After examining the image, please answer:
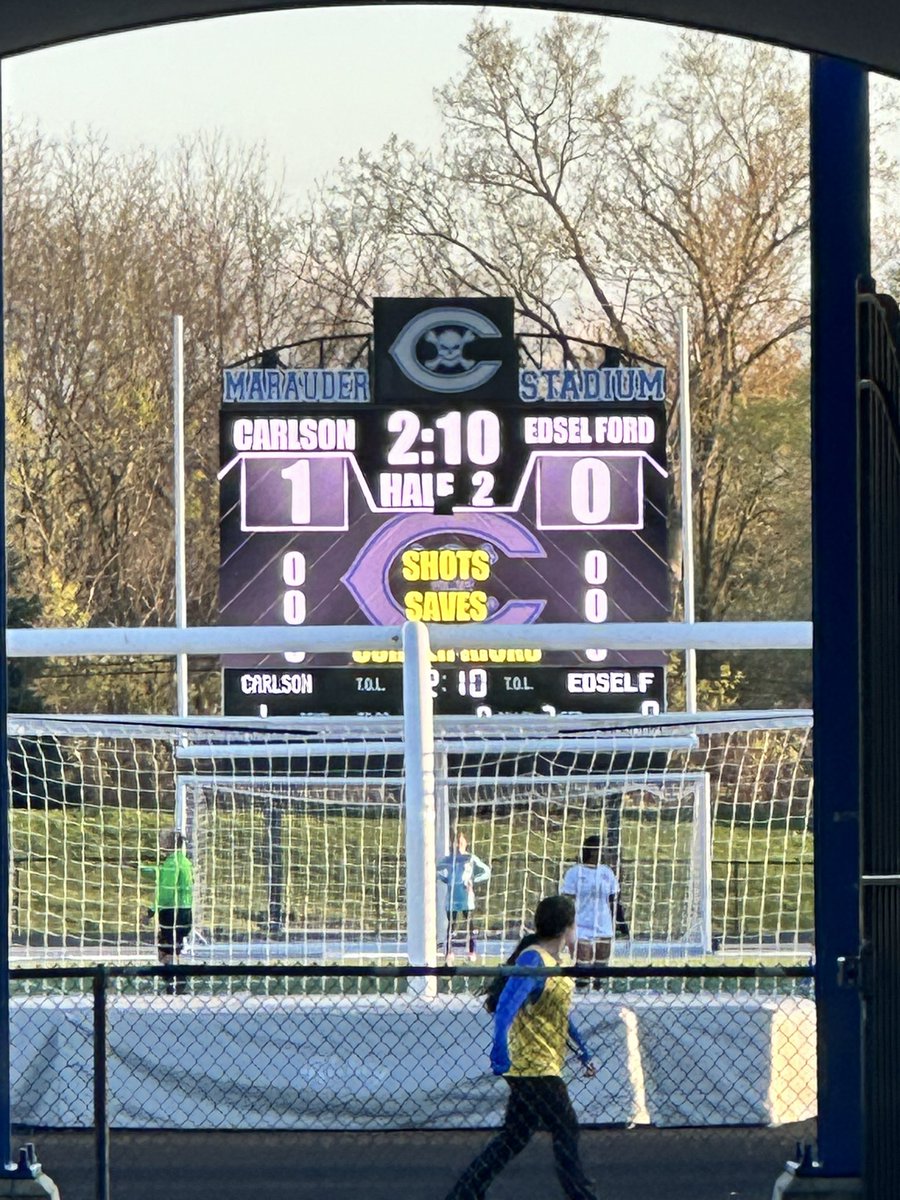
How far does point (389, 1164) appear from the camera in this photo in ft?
31.5

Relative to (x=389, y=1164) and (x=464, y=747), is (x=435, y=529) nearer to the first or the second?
(x=464, y=747)

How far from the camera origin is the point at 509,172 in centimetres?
3481

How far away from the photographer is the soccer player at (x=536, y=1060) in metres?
7.55

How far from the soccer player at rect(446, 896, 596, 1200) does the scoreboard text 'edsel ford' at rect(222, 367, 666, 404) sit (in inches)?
309

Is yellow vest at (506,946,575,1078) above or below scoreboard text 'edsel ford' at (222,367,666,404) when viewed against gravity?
below

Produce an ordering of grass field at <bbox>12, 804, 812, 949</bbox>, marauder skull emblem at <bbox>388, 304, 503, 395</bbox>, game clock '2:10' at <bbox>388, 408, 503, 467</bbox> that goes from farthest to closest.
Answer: grass field at <bbox>12, 804, 812, 949</bbox>, marauder skull emblem at <bbox>388, 304, 503, 395</bbox>, game clock '2:10' at <bbox>388, 408, 503, 467</bbox>

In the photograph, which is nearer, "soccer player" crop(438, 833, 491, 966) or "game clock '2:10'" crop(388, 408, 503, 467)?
"soccer player" crop(438, 833, 491, 966)

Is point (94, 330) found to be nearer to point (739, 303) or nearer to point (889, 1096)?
point (739, 303)

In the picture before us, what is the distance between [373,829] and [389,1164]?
16.0 m

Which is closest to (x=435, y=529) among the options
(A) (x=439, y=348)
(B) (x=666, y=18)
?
(A) (x=439, y=348)

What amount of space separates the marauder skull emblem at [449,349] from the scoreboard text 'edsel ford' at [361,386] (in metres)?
0.52

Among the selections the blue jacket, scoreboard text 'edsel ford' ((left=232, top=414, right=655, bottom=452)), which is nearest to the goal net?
the blue jacket

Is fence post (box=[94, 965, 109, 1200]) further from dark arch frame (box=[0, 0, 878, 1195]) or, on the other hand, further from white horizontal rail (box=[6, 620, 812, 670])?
white horizontal rail (box=[6, 620, 812, 670])

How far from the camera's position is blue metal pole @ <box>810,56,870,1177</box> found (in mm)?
6062
